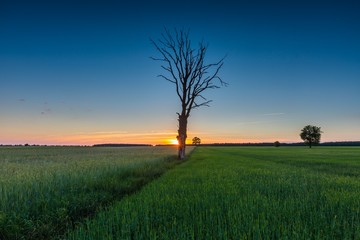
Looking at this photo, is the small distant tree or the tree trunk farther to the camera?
the small distant tree

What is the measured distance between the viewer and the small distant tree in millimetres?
131250

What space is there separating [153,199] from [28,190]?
3.69 metres

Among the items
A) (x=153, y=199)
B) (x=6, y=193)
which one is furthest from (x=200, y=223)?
(x=6, y=193)

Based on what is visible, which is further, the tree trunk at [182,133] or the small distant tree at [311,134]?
the small distant tree at [311,134]

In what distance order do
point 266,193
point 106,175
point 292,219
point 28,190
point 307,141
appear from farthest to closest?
1. point 307,141
2. point 106,175
3. point 266,193
4. point 28,190
5. point 292,219

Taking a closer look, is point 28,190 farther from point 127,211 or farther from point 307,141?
point 307,141

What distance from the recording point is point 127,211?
6.65m

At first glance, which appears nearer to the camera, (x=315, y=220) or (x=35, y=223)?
(x=315, y=220)

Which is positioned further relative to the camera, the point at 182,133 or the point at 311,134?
the point at 311,134

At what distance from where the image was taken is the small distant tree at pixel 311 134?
13125 cm

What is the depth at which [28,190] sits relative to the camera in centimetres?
864

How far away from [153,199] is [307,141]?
138 meters

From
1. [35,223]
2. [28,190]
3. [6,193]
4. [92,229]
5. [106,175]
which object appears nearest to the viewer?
[92,229]

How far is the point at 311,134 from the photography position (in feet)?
432
